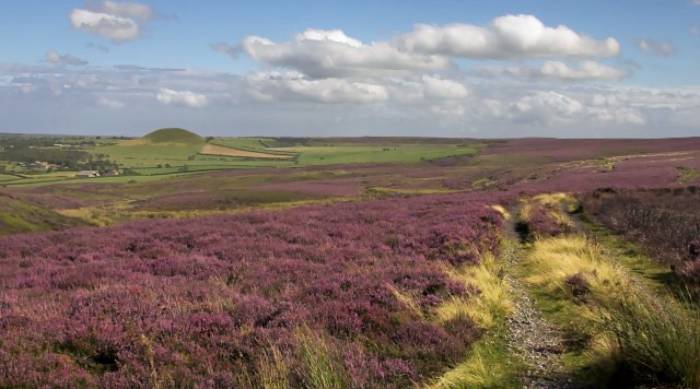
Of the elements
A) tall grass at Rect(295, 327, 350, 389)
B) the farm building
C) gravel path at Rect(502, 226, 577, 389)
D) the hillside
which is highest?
tall grass at Rect(295, 327, 350, 389)

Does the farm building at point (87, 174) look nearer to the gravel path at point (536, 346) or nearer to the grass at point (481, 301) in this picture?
the grass at point (481, 301)

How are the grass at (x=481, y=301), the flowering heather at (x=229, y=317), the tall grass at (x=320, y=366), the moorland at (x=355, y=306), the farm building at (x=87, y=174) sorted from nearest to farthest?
the tall grass at (x=320, y=366) → the moorland at (x=355, y=306) → the flowering heather at (x=229, y=317) → the grass at (x=481, y=301) → the farm building at (x=87, y=174)

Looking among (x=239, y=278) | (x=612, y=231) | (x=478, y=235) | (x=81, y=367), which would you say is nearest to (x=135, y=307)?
(x=81, y=367)

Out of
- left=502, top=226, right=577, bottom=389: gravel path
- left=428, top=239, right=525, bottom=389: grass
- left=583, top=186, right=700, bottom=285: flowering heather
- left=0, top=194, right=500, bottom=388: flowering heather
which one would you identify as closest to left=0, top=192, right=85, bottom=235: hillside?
left=0, top=194, right=500, bottom=388: flowering heather

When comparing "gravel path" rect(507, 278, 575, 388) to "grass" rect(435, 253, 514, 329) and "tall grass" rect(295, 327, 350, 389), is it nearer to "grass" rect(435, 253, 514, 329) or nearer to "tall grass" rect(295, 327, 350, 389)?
"grass" rect(435, 253, 514, 329)

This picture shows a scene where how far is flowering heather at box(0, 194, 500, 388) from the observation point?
6.78 meters

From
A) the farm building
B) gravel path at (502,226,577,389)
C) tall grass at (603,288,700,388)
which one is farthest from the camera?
the farm building

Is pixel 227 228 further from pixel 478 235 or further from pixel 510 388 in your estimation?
pixel 510 388

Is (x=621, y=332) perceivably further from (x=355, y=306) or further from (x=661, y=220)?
(x=661, y=220)

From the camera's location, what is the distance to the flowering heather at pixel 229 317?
6.78 metres

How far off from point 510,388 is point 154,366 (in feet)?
16.1

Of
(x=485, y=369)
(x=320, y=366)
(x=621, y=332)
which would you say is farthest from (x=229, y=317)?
(x=621, y=332)

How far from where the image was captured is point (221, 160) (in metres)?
194

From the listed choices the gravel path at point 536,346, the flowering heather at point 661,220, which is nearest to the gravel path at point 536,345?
the gravel path at point 536,346
